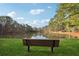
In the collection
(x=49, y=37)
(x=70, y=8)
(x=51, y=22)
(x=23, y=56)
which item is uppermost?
(x=70, y=8)

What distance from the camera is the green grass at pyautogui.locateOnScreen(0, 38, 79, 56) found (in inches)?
100

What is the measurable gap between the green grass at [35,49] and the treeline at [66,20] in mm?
150

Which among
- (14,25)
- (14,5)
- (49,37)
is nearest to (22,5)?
(14,5)

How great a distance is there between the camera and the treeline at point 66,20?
2553 mm

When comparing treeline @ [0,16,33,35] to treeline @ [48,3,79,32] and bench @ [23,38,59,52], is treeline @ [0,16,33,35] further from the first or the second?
treeline @ [48,3,79,32]

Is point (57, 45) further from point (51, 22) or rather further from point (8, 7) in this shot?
point (8, 7)

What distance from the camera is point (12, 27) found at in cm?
258

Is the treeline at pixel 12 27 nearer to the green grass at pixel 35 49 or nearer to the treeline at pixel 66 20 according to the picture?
the green grass at pixel 35 49

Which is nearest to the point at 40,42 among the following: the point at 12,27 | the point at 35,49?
the point at 35,49

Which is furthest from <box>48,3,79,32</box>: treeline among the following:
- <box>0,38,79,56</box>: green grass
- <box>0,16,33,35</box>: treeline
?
<box>0,16,33,35</box>: treeline

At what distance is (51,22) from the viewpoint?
2.55m

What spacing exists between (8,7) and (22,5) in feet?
0.54

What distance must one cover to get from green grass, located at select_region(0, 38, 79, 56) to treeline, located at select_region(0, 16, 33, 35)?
0.08 meters

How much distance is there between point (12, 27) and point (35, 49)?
37cm
